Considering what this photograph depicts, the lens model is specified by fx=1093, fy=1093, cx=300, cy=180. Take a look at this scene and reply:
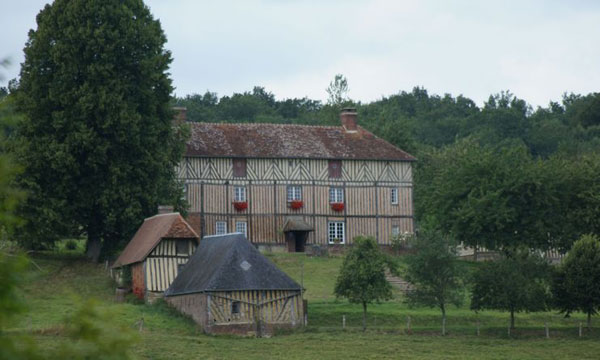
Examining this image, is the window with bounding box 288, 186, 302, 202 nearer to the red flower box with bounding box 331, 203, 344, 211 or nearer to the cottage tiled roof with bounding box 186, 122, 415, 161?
the cottage tiled roof with bounding box 186, 122, 415, 161

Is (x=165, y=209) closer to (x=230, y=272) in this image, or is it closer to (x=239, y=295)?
(x=230, y=272)

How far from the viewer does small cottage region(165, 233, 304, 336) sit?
1364 inches

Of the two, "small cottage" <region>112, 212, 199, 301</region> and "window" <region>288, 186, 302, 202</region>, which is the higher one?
"window" <region>288, 186, 302, 202</region>

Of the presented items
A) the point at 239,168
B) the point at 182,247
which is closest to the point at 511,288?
the point at 182,247

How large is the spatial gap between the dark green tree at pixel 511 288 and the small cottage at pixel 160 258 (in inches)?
399

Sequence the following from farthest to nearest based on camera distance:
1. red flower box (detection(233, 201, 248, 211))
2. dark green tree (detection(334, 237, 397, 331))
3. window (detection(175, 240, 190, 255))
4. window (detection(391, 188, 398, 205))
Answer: window (detection(391, 188, 398, 205)) → red flower box (detection(233, 201, 248, 211)) → window (detection(175, 240, 190, 255)) → dark green tree (detection(334, 237, 397, 331))

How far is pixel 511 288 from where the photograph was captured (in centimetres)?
3625

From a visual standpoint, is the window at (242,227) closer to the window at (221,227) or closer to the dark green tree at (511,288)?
the window at (221,227)

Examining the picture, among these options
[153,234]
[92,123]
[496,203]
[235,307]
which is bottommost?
[235,307]

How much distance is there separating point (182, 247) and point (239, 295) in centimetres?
483

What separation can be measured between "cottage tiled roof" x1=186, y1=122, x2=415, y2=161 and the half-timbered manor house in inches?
1.9

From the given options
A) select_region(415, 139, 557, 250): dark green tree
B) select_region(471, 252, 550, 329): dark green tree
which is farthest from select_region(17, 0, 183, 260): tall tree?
select_region(471, 252, 550, 329): dark green tree

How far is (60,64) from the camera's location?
43969mm

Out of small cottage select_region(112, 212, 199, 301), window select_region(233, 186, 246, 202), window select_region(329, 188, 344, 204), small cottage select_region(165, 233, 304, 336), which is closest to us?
small cottage select_region(165, 233, 304, 336)
